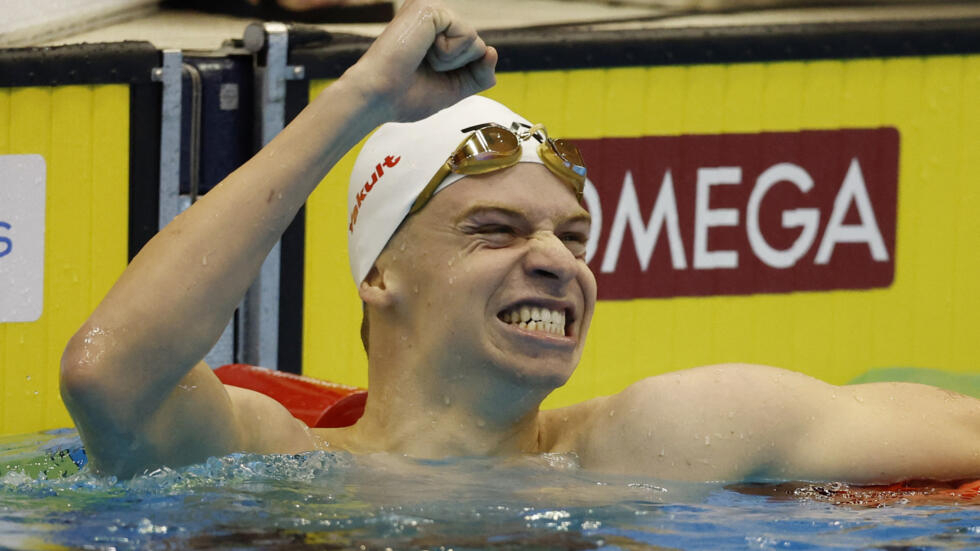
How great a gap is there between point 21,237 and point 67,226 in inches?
4.7

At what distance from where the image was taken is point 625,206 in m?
4.27

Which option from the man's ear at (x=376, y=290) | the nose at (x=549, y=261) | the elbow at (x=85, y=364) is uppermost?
the nose at (x=549, y=261)

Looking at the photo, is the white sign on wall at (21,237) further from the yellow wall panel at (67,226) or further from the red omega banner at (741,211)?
the red omega banner at (741,211)

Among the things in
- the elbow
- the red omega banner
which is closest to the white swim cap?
the elbow

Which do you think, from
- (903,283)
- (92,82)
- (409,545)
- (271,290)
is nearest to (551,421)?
(409,545)

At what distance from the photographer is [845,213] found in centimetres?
443

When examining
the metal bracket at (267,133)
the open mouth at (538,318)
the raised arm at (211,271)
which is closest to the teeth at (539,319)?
the open mouth at (538,318)

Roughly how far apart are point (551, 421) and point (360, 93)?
2.67 ft


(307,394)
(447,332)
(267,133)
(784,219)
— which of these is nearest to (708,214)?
(784,219)

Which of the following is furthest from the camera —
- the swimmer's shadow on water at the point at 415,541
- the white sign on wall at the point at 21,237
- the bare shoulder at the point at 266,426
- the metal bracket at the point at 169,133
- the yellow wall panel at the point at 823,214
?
the yellow wall panel at the point at 823,214

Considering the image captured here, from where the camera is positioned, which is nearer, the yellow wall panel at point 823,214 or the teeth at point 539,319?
the teeth at point 539,319

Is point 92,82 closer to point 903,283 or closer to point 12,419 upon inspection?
point 12,419

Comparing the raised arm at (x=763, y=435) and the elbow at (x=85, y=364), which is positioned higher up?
the elbow at (x=85, y=364)

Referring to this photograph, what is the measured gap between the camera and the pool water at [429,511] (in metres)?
2.28
